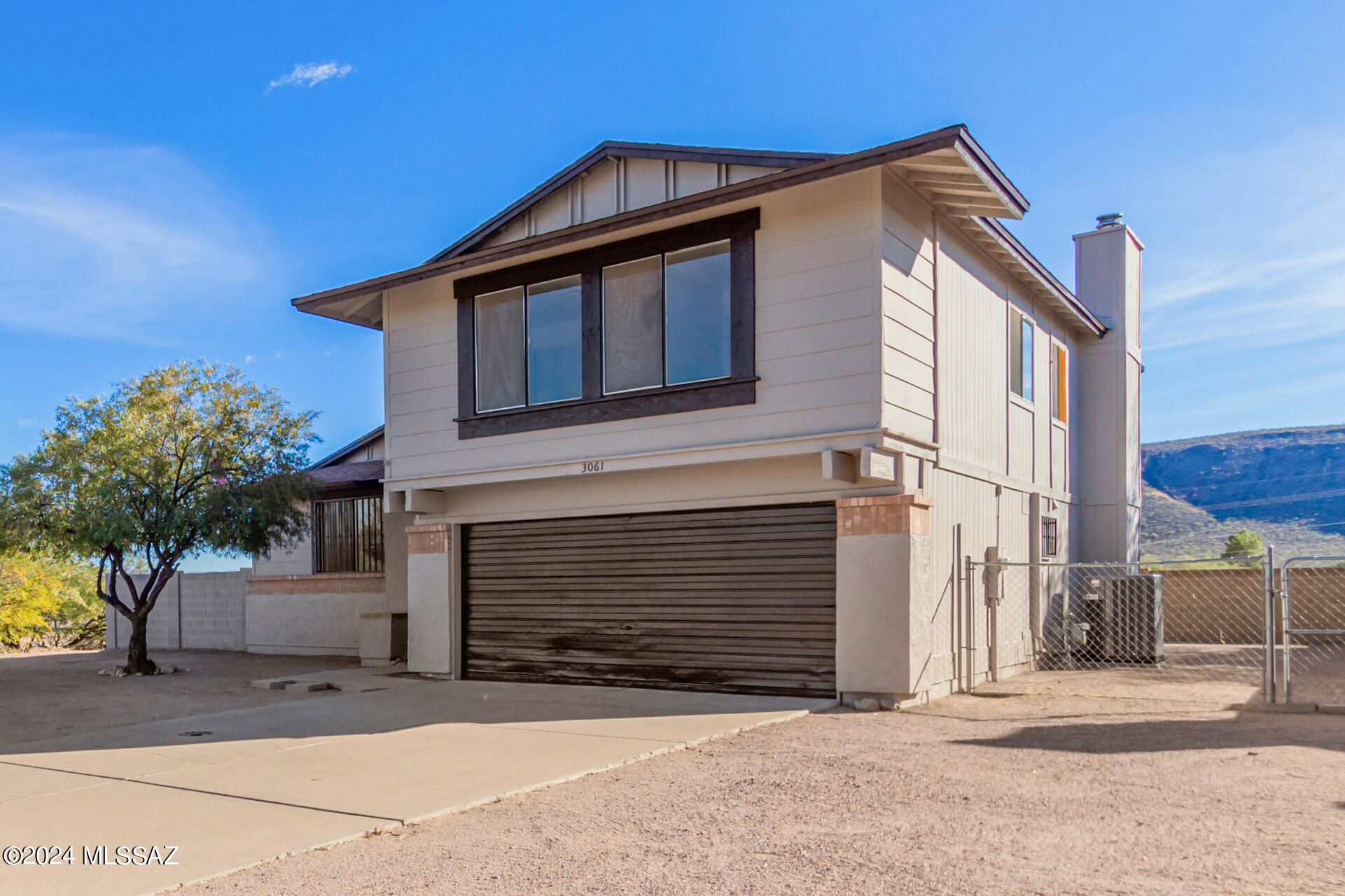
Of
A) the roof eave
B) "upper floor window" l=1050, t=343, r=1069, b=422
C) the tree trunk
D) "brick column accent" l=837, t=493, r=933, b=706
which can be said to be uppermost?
the roof eave

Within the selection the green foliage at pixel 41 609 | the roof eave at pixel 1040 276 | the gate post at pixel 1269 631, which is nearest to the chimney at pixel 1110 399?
the roof eave at pixel 1040 276

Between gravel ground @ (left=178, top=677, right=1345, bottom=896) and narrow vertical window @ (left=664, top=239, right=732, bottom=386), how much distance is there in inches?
177

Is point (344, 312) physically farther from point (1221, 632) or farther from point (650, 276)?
point (1221, 632)

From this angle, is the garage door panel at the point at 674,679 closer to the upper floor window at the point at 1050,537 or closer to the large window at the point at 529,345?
the large window at the point at 529,345

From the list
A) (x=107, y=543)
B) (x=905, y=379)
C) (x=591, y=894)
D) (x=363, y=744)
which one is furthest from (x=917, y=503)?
(x=107, y=543)

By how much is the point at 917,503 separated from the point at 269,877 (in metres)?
7.37

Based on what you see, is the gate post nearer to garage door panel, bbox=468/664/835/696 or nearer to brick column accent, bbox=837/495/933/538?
brick column accent, bbox=837/495/933/538

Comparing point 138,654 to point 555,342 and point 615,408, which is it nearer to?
point 555,342

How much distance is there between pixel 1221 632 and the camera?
19781 millimetres

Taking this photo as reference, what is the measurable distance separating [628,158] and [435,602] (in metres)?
6.36

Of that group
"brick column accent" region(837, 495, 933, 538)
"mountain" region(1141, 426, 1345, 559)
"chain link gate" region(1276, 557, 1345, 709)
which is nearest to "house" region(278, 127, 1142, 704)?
"brick column accent" region(837, 495, 933, 538)

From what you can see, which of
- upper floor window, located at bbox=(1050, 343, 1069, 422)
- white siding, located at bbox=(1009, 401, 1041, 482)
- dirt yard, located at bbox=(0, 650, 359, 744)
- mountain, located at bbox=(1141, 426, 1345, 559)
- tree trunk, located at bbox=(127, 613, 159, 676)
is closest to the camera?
dirt yard, located at bbox=(0, 650, 359, 744)

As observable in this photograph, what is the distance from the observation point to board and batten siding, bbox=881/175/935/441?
1066cm

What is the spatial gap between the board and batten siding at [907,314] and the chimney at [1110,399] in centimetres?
754
